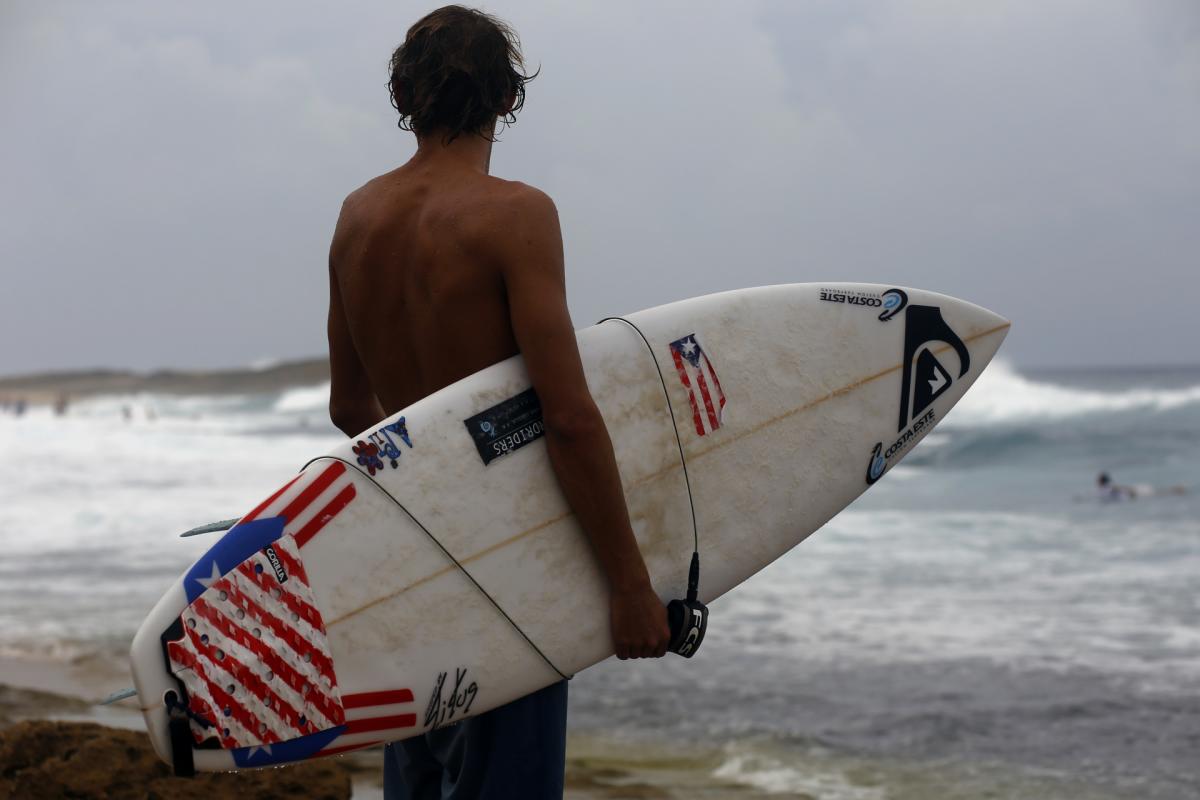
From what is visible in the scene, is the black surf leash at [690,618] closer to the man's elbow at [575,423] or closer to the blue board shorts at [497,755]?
the blue board shorts at [497,755]

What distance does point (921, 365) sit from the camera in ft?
8.16

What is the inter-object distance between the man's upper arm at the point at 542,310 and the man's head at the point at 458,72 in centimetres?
23

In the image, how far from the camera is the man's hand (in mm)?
1791

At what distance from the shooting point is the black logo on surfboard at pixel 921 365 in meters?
2.46

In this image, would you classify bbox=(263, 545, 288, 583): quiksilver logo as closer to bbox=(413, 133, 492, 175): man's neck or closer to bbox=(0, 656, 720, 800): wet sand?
bbox=(413, 133, 492, 175): man's neck

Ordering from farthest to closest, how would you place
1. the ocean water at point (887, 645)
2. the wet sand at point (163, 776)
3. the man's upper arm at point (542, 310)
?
the ocean water at point (887, 645)
the wet sand at point (163, 776)
the man's upper arm at point (542, 310)

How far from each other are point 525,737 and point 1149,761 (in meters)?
3.22

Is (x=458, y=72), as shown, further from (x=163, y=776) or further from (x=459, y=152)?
(x=163, y=776)

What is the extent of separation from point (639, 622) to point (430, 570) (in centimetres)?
36

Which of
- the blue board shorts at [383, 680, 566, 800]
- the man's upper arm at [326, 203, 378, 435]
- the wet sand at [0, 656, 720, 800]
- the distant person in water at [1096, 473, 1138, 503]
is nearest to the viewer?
the blue board shorts at [383, 680, 566, 800]

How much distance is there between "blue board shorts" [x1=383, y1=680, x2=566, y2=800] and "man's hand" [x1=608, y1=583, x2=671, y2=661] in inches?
6.5

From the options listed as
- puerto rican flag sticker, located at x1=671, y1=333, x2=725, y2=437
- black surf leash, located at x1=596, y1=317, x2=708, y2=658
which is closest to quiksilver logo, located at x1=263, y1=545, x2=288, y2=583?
black surf leash, located at x1=596, y1=317, x2=708, y2=658
